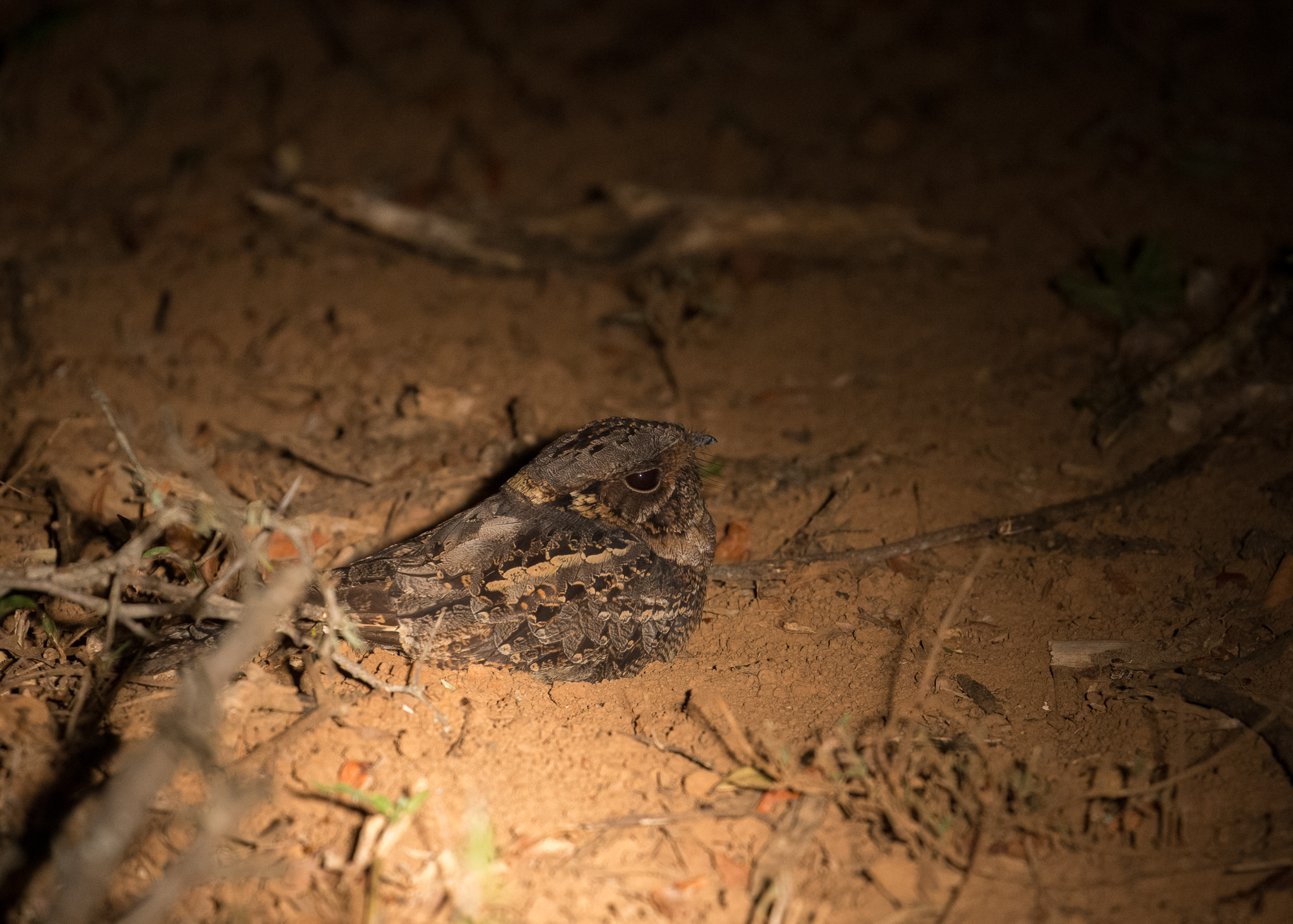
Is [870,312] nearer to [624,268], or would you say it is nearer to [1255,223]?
[624,268]

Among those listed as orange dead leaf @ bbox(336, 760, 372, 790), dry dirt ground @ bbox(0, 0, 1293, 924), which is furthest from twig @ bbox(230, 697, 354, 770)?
orange dead leaf @ bbox(336, 760, 372, 790)

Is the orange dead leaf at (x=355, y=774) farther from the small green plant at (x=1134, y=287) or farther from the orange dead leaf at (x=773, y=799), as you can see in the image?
the small green plant at (x=1134, y=287)

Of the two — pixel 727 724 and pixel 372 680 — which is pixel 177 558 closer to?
pixel 372 680

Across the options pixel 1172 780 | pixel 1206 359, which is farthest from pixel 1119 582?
pixel 1206 359

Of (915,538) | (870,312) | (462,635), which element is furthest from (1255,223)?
(462,635)

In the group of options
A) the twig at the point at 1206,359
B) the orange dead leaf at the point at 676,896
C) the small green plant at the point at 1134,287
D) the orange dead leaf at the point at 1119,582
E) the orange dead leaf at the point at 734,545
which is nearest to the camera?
the orange dead leaf at the point at 676,896

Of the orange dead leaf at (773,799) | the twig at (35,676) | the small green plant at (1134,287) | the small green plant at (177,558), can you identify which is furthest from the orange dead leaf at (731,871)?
the small green plant at (1134,287)

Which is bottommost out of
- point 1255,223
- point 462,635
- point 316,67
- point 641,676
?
point 641,676
